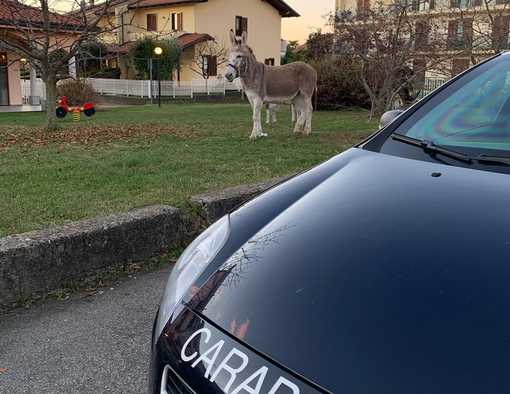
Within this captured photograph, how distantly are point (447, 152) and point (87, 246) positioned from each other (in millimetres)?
2502

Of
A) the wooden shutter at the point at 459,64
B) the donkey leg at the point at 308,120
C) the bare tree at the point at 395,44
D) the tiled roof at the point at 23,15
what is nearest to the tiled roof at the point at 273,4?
the tiled roof at the point at 23,15

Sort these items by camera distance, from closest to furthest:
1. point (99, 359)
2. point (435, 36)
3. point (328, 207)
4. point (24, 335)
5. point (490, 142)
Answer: point (328, 207), point (490, 142), point (99, 359), point (24, 335), point (435, 36)

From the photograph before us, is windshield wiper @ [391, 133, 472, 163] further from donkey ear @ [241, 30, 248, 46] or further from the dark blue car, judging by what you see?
donkey ear @ [241, 30, 248, 46]

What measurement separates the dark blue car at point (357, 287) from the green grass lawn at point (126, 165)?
2.60 meters

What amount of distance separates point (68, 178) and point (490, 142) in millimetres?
4845

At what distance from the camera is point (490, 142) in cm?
223

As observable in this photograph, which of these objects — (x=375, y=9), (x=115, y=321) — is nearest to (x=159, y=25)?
(x=375, y=9)

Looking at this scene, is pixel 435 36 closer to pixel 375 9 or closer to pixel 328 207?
pixel 375 9

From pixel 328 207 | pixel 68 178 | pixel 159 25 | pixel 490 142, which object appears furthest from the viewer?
pixel 159 25

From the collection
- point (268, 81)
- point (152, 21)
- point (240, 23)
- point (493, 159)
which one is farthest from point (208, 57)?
point (493, 159)

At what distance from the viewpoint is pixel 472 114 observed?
253 centimetres

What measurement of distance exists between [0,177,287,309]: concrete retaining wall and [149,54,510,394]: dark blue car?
1.61 metres

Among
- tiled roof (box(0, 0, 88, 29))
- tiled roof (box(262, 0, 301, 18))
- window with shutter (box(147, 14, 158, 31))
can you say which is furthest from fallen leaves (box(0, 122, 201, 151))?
tiled roof (box(262, 0, 301, 18))

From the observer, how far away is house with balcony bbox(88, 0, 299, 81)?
3944 centimetres
